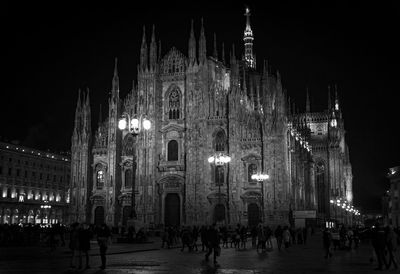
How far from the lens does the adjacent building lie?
85125mm

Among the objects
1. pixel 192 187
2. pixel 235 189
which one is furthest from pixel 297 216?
pixel 192 187

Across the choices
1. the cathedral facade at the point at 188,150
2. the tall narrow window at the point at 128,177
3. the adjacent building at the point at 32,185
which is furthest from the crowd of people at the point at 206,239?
the adjacent building at the point at 32,185

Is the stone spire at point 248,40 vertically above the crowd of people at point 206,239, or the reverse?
the stone spire at point 248,40

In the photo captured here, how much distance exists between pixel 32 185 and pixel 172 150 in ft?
113

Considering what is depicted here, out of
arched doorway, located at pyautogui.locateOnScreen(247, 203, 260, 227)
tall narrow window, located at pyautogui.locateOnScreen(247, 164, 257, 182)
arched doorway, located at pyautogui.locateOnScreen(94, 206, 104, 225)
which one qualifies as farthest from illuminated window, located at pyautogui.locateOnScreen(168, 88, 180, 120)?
arched doorway, located at pyautogui.locateOnScreen(94, 206, 104, 225)

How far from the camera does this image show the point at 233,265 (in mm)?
21203

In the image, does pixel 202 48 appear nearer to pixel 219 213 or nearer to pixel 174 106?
pixel 174 106

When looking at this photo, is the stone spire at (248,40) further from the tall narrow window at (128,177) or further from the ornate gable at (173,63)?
the tall narrow window at (128,177)

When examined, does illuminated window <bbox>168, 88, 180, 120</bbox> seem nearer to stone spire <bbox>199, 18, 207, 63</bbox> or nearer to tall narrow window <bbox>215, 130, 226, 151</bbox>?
stone spire <bbox>199, 18, 207, 63</bbox>

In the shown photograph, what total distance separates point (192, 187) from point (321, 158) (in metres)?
51.8

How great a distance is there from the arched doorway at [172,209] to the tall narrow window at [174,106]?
378 inches

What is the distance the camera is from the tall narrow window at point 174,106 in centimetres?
6869

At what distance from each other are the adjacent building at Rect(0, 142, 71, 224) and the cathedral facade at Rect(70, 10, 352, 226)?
19394mm

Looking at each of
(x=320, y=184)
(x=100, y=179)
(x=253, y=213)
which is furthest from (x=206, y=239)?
(x=320, y=184)
